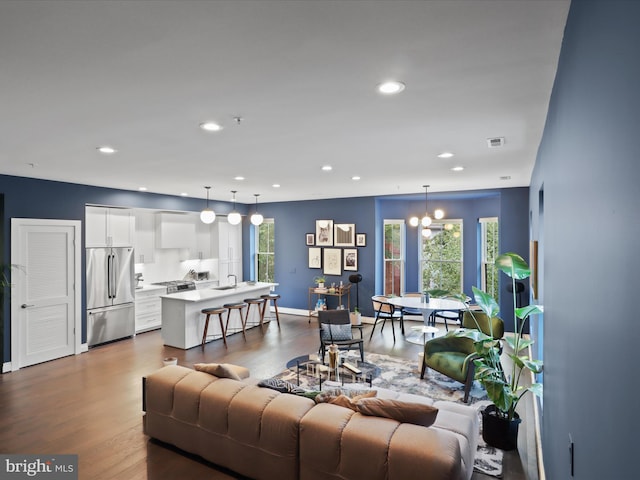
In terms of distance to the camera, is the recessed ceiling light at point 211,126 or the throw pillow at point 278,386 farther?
the throw pillow at point 278,386

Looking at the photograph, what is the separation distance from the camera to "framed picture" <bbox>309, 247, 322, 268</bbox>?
9.21 meters

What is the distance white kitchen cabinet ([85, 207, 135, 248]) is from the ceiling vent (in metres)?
6.42

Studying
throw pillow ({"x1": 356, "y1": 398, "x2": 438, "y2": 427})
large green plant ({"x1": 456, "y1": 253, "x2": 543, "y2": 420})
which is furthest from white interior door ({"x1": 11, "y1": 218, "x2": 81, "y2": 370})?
large green plant ({"x1": 456, "y1": 253, "x2": 543, "y2": 420})

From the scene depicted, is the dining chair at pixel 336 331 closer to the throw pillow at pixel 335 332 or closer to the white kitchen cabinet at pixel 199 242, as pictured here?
the throw pillow at pixel 335 332

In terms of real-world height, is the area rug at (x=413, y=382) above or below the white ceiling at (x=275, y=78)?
below

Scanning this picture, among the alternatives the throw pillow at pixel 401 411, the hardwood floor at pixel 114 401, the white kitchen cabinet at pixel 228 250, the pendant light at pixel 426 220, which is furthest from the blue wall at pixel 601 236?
the white kitchen cabinet at pixel 228 250

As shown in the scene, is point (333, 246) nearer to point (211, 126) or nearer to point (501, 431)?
point (501, 431)

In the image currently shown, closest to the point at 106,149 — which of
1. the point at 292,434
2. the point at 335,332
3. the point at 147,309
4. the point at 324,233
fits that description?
the point at 292,434

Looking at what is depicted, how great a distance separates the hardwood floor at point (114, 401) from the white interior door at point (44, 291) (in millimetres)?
297

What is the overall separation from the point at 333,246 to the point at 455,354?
4596 mm

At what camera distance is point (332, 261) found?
906cm

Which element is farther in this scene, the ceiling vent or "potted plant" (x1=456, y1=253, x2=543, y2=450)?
the ceiling vent

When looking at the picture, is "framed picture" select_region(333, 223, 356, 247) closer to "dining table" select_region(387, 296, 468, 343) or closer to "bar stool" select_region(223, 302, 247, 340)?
"dining table" select_region(387, 296, 468, 343)

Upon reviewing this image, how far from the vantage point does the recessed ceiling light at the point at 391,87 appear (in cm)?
225
